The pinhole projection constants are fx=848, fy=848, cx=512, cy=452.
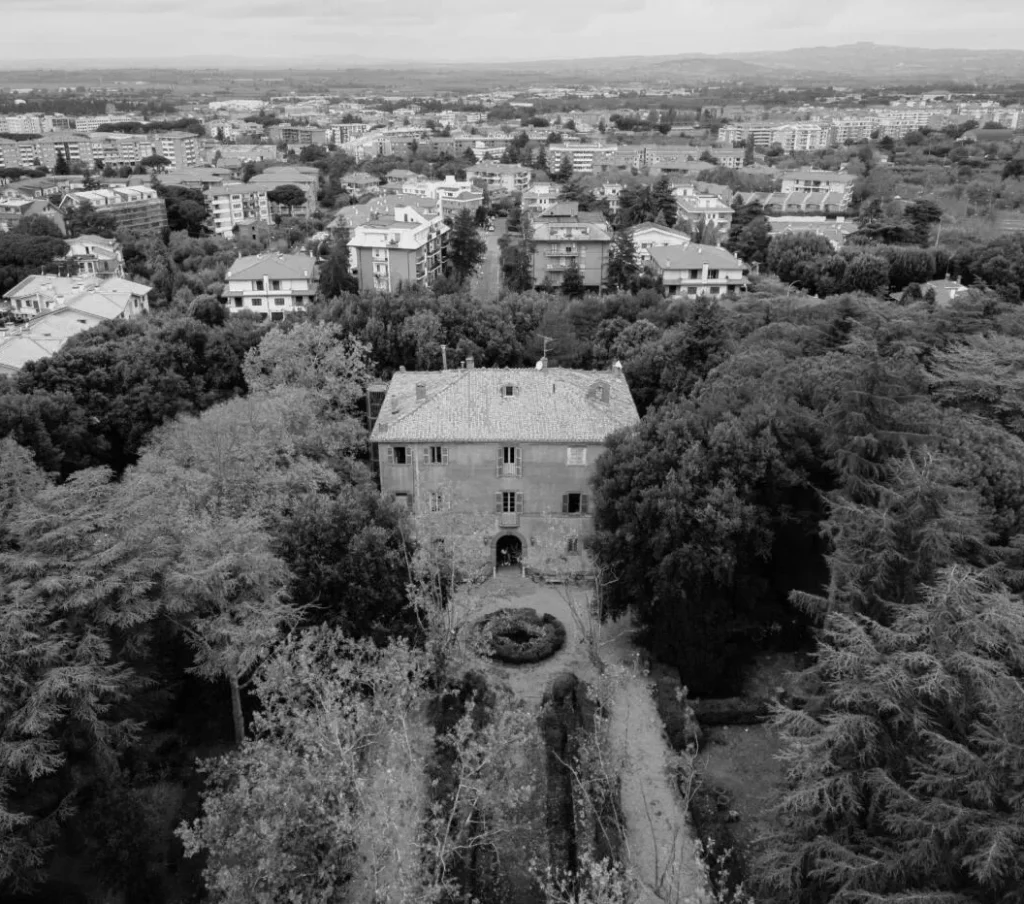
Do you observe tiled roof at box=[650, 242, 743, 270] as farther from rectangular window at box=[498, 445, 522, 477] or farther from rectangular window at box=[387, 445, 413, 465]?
rectangular window at box=[387, 445, 413, 465]

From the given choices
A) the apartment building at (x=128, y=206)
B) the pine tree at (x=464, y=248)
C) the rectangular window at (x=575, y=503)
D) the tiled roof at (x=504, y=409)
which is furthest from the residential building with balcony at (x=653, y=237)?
the apartment building at (x=128, y=206)

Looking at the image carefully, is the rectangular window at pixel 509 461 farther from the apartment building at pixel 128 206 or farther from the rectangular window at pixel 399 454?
the apartment building at pixel 128 206

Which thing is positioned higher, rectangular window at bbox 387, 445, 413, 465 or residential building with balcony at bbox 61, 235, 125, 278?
rectangular window at bbox 387, 445, 413, 465

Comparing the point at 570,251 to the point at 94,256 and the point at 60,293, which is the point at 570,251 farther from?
the point at 94,256

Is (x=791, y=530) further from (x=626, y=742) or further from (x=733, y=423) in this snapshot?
(x=626, y=742)

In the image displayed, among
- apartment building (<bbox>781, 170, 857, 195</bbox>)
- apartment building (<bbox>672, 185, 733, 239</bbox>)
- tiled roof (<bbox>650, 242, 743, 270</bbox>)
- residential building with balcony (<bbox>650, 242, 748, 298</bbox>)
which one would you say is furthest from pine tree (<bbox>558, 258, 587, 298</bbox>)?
apartment building (<bbox>781, 170, 857, 195</bbox>)

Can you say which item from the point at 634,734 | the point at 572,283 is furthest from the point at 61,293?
the point at 634,734
